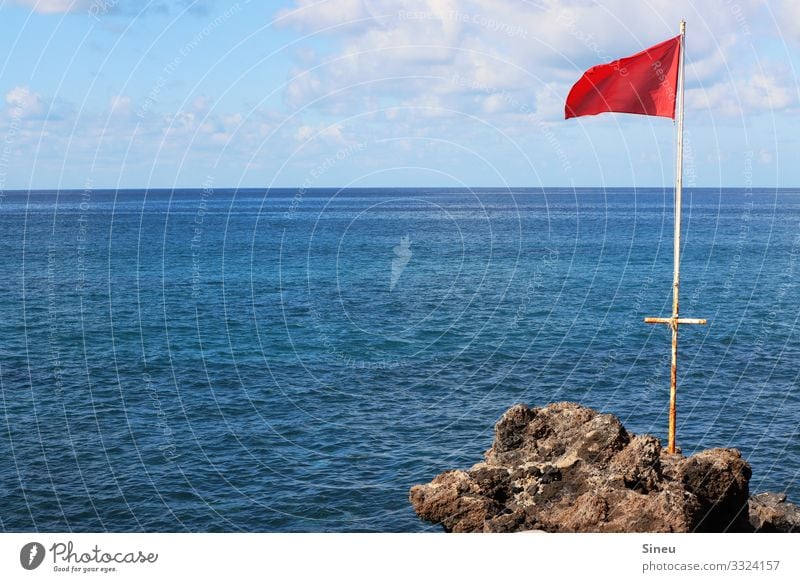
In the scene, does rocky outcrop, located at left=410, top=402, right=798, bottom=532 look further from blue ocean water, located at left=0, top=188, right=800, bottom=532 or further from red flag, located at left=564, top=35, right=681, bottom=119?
red flag, located at left=564, top=35, right=681, bottom=119

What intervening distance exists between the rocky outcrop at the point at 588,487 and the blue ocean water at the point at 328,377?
3175 mm

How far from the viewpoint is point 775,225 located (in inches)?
7712

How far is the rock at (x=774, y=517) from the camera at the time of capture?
28.9 m

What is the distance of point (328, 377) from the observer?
188 feet

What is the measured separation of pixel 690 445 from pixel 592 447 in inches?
541

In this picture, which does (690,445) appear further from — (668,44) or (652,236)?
(652,236)

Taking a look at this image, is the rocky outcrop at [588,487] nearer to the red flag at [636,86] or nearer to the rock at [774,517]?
the rock at [774,517]

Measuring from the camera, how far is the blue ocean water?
1473 inches
